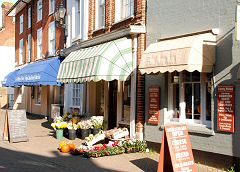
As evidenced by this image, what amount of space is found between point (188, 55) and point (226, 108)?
1.60 metres

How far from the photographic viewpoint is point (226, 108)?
9.47m

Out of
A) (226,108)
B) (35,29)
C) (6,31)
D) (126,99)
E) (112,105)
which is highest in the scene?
(6,31)

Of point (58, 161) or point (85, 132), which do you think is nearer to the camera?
point (58, 161)

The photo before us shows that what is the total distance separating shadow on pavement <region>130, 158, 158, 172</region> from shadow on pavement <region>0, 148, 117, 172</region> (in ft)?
3.17

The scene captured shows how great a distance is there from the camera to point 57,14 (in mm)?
19609

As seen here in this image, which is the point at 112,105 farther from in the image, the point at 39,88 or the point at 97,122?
the point at 39,88

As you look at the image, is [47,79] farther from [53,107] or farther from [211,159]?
Result: [211,159]

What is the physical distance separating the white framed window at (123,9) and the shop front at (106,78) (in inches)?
52.1

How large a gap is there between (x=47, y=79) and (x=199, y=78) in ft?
35.1

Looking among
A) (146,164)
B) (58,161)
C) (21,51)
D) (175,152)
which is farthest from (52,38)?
(175,152)

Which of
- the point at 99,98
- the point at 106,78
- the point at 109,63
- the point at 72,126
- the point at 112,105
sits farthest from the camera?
the point at 99,98

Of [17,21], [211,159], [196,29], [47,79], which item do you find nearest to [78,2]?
[47,79]

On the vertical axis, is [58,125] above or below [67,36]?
below

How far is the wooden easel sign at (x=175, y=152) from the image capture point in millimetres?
8391
